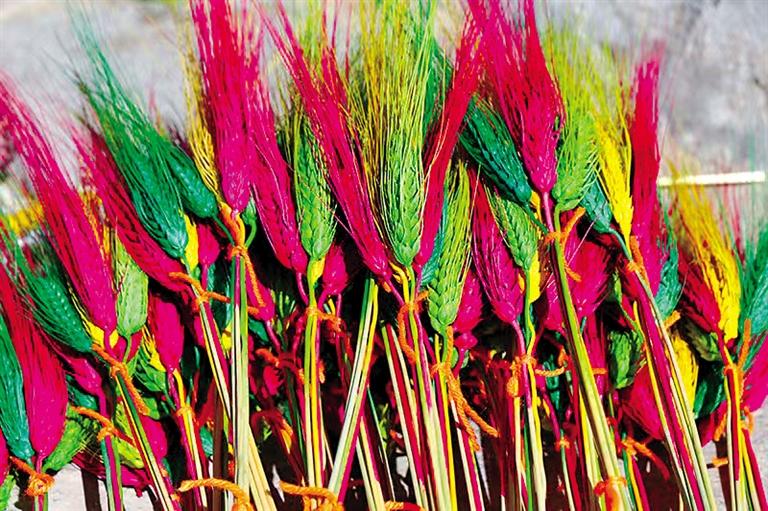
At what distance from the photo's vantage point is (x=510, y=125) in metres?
0.94

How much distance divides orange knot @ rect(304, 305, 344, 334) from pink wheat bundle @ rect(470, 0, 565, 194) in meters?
0.25

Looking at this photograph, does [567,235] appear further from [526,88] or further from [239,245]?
[239,245]

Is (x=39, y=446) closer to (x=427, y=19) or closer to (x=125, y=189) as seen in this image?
(x=125, y=189)

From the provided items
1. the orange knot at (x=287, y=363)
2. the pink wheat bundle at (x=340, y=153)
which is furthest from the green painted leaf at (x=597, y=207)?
the orange knot at (x=287, y=363)

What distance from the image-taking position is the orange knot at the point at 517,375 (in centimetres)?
94

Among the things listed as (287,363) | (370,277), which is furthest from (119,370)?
(370,277)

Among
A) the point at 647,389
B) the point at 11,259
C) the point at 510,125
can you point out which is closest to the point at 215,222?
the point at 11,259

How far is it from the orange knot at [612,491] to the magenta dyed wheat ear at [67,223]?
512 mm

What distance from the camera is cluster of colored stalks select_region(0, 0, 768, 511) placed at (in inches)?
35.9

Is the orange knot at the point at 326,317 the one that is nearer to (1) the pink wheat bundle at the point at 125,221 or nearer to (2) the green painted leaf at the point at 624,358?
(1) the pink wheat bundle at the point at 125,221

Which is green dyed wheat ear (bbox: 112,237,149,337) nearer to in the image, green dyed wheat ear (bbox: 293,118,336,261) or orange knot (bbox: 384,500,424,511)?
green dyed wheat ear (bbox: 293,118,336,261)

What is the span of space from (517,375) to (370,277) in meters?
0.18

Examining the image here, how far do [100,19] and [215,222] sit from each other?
0.57 m

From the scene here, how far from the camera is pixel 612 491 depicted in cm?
87
